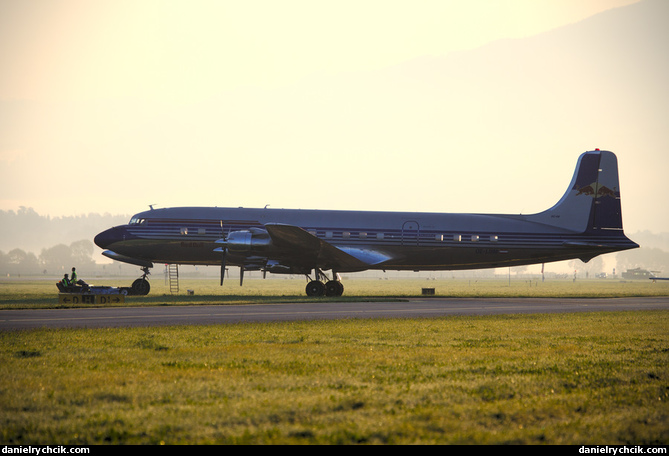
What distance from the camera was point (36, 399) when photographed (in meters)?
9.52

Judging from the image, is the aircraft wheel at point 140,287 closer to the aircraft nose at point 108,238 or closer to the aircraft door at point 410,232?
the aircraft nose at point 108,238

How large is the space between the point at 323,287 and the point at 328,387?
30.5 metres

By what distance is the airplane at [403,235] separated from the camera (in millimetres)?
40562

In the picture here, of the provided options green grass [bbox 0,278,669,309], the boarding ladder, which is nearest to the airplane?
the boarding ladder

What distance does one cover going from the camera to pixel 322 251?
3850 centimetres

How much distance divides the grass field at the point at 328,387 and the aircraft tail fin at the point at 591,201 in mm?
23402

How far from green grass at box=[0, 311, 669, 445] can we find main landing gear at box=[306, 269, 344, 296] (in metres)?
22.1

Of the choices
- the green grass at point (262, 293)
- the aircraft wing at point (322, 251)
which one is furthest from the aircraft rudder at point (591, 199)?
the aircraft wing at point (322, 251)

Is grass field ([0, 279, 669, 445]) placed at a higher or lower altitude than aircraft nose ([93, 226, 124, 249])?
lower

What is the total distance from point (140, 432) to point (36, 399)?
2668 millimetres

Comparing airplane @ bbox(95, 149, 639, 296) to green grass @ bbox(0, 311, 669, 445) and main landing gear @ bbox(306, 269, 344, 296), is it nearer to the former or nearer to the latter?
main landing gear @ bbox(306, 269, 344, 296)

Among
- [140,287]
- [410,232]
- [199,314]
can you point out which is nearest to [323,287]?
[410,232]

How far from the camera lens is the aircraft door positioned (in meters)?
40.5
